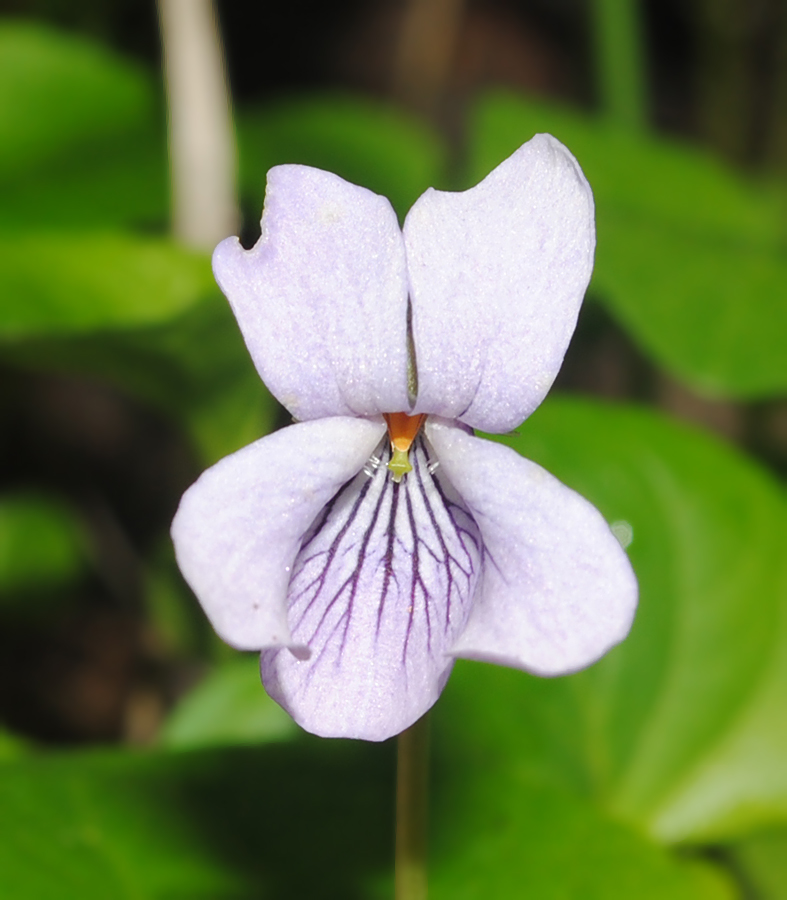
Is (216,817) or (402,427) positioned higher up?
(402,427)

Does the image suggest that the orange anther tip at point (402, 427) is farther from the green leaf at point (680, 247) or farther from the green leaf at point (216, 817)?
the green leaf at point (680, 247)

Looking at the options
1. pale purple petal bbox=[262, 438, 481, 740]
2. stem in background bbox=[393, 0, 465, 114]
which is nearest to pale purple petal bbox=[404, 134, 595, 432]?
pale purple petal bbox=[262, 438, 481, 740]

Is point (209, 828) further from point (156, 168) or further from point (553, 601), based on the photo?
point (156, 168)

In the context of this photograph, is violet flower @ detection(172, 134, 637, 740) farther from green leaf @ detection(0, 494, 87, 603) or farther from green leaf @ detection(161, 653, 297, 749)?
green leaf @ detection(0, 494, 87, 603)

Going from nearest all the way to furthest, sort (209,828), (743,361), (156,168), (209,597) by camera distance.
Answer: (209,597)
(209,828)
(743,361)
(156,168)

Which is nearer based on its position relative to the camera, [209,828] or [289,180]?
[289,180]

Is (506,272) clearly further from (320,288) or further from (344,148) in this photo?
(344,148)

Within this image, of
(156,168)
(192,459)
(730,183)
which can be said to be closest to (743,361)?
(730,183)

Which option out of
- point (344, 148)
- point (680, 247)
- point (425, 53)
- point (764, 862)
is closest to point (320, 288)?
point (764, 862)
